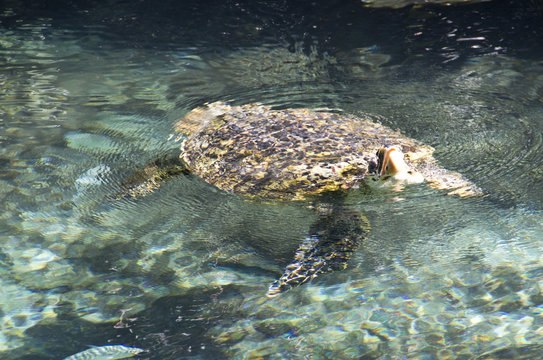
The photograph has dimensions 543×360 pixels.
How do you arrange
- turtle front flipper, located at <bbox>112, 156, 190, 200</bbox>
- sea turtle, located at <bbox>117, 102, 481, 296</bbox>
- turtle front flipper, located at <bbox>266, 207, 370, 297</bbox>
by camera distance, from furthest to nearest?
turtle front flipper, located at <bbox>112, 156, 190, 200</bbox>, sea turtle, located at <bbox>117, 102, 481, 296</bbox>, turtle front flipper, located at <bbox>266, 207, 370, 297</bbox>

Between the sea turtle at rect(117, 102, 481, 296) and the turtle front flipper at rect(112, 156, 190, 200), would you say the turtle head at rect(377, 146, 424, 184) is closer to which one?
the sea turtle at rect(117, 102, 481, 296)

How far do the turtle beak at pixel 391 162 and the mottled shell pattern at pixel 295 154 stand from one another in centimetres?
14

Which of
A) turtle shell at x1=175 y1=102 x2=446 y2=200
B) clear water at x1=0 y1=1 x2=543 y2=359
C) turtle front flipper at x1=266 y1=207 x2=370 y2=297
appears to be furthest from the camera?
turtle shell at x1=175 y1=102 x2=446 y2=200

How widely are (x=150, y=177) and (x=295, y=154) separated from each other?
111cm

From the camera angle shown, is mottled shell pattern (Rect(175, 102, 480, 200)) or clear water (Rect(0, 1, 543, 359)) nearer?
clear water (Rect(0, 1, 543, 359))

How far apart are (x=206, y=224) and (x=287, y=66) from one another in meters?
2.88

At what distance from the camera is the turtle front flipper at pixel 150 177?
11.9 feet

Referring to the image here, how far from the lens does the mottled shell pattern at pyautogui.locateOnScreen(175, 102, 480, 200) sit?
3348mm

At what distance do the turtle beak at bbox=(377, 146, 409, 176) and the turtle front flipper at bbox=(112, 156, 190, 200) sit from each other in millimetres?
1468

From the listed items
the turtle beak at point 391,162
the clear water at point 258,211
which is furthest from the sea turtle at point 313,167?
the clear water at point 258,211

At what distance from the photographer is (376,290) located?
2.72 metres

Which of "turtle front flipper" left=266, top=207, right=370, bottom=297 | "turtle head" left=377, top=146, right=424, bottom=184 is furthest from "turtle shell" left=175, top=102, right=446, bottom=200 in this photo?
"turtle front flipper" left=266, top=207, right=370, bottom=297

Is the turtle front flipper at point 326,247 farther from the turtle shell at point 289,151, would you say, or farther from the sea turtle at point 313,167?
the turtle shell at point 289,151

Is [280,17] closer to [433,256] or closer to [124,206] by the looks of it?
[124,206]
